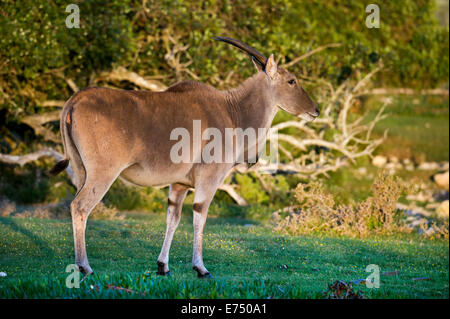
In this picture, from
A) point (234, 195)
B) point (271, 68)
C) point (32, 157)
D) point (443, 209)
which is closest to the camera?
point (271, 68)

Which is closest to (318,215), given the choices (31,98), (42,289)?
(42,289)

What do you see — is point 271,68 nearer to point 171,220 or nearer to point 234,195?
point 171,220

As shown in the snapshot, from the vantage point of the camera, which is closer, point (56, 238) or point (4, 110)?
point (56, 238)

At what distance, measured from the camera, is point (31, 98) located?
16.2 meters

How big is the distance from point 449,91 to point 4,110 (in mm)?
29543

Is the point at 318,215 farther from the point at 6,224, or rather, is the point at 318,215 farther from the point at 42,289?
the point at 42,289

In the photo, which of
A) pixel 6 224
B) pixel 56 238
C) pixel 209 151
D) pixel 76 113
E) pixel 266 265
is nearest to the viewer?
pixel 76 113

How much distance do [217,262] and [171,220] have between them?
121cm

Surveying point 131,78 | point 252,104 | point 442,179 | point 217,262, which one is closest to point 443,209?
point 442,179

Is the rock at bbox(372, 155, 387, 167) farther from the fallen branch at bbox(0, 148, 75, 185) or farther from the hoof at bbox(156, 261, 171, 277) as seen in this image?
the hoof at bbox(156, 261, 171, 277)

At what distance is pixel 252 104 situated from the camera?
8578 millimetres

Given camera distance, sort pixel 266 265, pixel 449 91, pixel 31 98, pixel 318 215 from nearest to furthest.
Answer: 1. pixel 266 265
2. pixel 318 215
3. pixel 31 98
4. pixel 449 91

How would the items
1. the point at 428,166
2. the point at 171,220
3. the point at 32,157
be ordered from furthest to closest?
the point at 428,166 < the point at 32,157 < the point at 171,220
